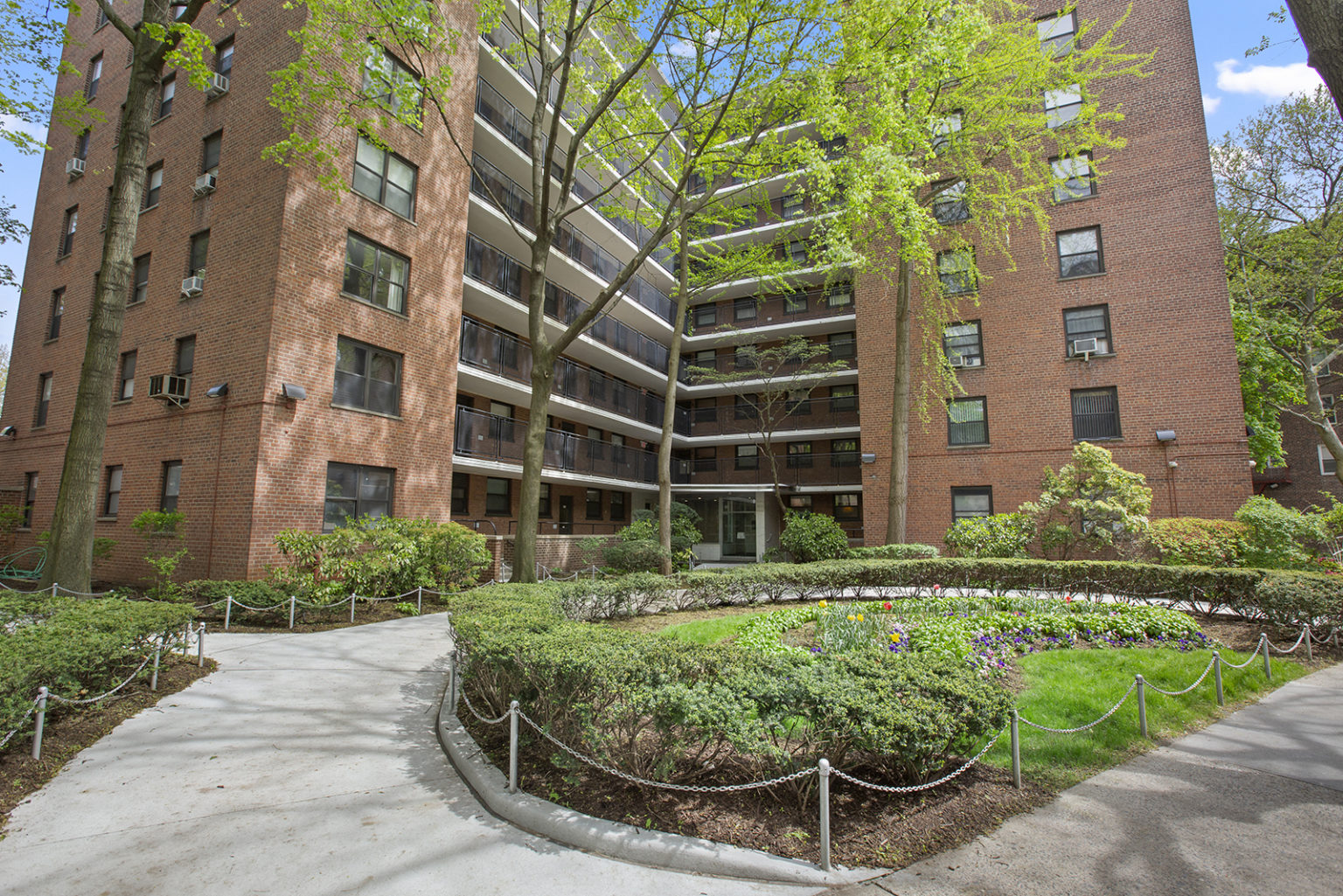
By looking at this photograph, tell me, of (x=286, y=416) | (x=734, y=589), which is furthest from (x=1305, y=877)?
(x=286, y=416)

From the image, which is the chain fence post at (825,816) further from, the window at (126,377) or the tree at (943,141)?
the window at (126,377)

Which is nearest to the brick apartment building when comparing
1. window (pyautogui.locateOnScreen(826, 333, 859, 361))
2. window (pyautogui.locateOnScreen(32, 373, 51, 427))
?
window (pyautogui.locateOnScreen(32, 373, 51, 427))

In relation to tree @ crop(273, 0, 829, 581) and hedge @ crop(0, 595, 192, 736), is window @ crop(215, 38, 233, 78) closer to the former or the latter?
tree @ crop(273, 0, 829, 581)

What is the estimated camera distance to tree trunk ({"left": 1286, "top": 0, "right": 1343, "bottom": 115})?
435 centimetres

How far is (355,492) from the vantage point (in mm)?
13562

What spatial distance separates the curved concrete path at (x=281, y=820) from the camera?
329 cm

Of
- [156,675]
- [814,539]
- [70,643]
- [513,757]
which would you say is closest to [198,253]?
[156,675]

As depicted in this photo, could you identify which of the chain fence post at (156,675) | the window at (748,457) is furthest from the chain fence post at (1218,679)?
the window at (748,457)

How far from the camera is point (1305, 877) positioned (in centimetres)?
332

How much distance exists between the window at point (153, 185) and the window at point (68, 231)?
15.2ft

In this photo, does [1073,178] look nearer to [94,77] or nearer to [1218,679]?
[1218,679]

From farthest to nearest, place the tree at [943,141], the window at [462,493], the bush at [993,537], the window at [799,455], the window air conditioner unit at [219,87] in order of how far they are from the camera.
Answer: the window at [799,455] → the window at [462,493] → the bush at [993,537] → the window air conditioner unit at [219,87] → the tree at [943,141]

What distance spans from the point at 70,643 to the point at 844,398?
2295cm

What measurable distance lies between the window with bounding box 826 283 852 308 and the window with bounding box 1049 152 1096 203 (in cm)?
817
